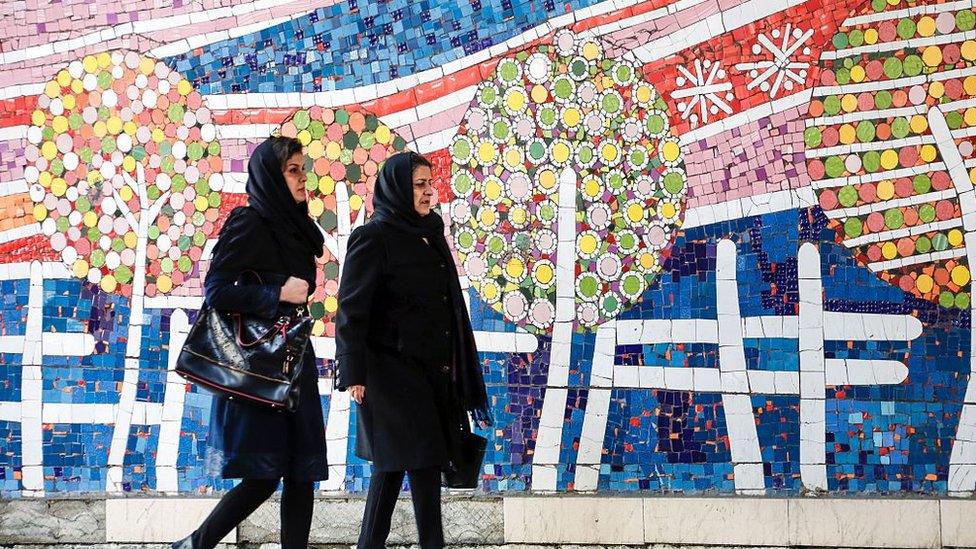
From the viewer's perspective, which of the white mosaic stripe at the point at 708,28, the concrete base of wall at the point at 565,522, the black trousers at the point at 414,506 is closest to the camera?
the black trousers at the point at 414,506

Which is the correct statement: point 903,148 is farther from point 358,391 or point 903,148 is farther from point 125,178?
point 125,178

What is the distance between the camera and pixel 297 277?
512 centimetres

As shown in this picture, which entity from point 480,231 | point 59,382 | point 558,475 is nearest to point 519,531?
point 558,475

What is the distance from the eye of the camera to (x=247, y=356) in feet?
16.1

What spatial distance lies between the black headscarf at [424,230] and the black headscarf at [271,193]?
0.43 meters

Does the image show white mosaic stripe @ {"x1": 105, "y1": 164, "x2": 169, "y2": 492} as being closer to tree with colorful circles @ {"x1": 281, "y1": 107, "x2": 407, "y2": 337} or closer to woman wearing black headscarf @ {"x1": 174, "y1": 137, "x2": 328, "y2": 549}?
tree with colorful circles @ {"x1": 281, "y1": 107, "x2": 407, "y2": 337}

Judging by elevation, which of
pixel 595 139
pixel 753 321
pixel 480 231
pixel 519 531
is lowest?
pixel 519 531

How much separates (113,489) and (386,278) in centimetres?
233

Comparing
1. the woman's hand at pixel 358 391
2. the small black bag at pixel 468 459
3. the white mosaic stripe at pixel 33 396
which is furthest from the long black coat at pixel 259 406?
the white mosaic stripe at pixel 33 396

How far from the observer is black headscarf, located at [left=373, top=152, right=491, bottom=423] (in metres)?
5.37

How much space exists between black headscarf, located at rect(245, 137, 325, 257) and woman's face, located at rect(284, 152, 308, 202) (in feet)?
0.07

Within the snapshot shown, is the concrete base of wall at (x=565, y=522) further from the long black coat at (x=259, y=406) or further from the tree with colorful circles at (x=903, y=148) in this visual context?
the long black coat at (x=259, y=406)

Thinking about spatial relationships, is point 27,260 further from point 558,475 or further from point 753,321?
point 753,321

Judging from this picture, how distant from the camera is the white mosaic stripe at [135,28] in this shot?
22.3 ft
